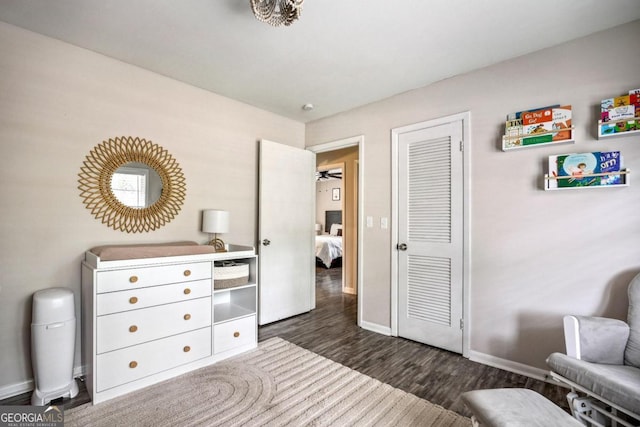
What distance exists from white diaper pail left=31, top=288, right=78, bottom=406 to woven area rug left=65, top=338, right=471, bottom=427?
25cm

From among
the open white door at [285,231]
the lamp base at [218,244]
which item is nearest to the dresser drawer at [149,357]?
the lamp base at [218,244]

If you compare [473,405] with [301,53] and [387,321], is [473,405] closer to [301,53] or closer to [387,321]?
[387,321]

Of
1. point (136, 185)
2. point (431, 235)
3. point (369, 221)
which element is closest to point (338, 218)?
point (369, 221)

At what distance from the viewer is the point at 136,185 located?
2576 millimetres

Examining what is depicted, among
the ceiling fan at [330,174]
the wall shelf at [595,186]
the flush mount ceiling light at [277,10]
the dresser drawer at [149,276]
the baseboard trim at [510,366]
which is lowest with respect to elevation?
the baseboard trim at [510,366]

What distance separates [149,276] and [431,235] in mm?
2461

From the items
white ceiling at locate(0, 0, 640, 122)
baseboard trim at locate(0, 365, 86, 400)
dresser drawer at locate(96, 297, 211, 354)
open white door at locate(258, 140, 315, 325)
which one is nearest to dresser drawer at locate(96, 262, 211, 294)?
dresser drawer at locate(96, 297, 211, 354)

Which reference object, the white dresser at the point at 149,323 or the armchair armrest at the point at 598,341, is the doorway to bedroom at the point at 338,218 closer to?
the white dresser at the point at 149,323

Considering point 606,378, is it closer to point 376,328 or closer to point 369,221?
point 376,328

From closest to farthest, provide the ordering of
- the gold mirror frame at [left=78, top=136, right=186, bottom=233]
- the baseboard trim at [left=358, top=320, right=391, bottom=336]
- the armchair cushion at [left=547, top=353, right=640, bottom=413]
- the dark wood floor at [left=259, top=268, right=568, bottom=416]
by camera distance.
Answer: the armchair cushion at [left=547, top=353, right=640, bottom=413] < the dark wood floor at [left=259, top=268, right=568, bottom=416] < the gold mirror frame at [left=78, top=136, right=186, bottom=233] < the baseboard trim at [left=358, top=320, right=391, bottom=336]

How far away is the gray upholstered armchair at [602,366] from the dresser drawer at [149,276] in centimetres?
243

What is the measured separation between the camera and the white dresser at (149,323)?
1.95m

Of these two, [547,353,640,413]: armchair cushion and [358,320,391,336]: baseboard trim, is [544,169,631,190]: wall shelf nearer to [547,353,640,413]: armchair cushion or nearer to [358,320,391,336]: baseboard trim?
[547,353,640,413]: armchair cushion

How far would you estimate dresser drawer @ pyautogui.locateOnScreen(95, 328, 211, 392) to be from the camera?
76.8 inches
